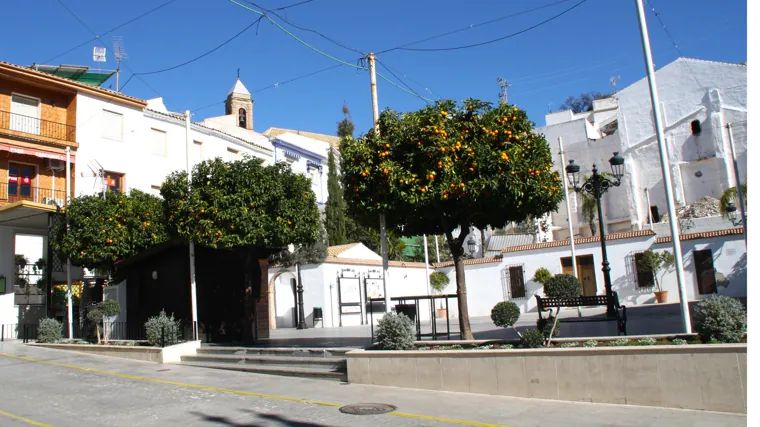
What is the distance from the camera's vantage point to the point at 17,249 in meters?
25.1

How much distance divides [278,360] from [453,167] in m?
5.64

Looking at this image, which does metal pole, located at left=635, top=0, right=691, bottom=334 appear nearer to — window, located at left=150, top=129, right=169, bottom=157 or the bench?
the bench

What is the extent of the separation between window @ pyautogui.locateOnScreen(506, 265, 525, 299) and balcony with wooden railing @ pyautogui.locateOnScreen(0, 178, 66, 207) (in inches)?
806

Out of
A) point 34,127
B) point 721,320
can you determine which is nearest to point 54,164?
point 34,127

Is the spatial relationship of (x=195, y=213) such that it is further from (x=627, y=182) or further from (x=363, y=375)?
(x=627, y=182)

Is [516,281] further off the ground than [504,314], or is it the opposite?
[516,281]

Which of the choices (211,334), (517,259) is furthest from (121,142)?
(517,259)

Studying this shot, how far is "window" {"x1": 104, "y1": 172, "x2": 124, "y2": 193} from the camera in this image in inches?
1041

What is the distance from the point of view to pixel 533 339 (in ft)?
30.1

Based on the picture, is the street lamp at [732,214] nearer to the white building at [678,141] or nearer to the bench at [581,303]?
the white building at [678,141]

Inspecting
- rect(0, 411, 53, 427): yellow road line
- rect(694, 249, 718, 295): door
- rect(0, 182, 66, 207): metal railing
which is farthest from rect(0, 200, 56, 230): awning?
rect(694, 249, 718, 295): door

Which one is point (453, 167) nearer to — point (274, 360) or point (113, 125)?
point (274, 360)

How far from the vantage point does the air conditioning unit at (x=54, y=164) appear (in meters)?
25.2

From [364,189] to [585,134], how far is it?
43621 mm
